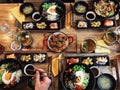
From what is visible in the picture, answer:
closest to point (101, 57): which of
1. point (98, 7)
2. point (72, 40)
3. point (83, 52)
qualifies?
point (83, 52)

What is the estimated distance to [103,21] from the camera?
8.02ft

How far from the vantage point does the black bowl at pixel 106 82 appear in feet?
6.92

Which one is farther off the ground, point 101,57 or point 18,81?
point 101,57

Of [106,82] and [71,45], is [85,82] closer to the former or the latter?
[106,82]

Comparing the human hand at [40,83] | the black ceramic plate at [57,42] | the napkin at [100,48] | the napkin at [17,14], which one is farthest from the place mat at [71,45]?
the human hand at [40,83]

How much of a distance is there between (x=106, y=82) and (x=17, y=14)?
115cm

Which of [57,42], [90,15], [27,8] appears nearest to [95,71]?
[57,42]

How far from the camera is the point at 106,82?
213 cm

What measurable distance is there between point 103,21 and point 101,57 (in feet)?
1.30

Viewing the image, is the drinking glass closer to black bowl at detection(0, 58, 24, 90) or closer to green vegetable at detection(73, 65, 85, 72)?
green vegetable at detection(73, 65, 85, 72)

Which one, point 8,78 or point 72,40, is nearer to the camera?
point 8,78

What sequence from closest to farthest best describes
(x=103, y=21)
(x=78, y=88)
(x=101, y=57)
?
(x=78, y=88) → (x=101, y=57) → (x=103, y=21)

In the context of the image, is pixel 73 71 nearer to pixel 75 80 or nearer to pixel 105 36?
pixel 75 80

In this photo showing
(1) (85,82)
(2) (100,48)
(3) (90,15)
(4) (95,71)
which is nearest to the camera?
(1) (85,82)
